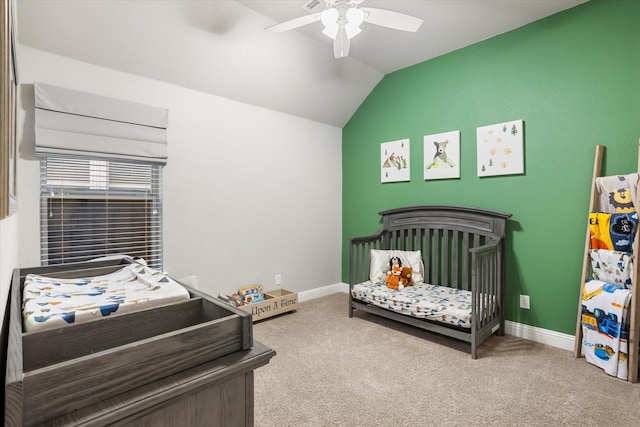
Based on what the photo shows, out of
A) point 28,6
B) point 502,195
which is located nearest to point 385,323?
point 502,195

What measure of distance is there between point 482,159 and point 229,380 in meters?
2.84

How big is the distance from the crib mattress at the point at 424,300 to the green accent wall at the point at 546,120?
1.84ft

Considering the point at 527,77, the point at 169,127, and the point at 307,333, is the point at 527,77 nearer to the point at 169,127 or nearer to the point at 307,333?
the point at 307,333

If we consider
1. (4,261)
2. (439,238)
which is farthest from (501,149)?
(4,261)

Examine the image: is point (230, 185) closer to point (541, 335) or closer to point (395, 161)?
point (395, 161)

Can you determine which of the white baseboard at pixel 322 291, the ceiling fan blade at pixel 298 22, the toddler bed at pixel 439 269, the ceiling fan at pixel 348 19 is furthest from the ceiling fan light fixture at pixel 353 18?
the white baseboard at pixel 322 291

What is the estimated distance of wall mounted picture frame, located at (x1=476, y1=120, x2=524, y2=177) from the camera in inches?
106

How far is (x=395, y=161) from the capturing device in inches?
140

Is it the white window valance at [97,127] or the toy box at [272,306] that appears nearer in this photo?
the white window valance at [97,127]

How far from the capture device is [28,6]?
1.95 meters

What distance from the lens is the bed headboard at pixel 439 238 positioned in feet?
9.22

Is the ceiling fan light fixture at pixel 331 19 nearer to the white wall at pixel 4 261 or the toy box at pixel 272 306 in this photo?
the white wall at pixel 4 261

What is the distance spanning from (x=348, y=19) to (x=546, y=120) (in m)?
1.78

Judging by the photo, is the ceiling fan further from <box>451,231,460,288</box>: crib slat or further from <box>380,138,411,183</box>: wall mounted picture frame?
<box>451,231,460,288</box>: crib slat
